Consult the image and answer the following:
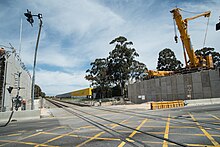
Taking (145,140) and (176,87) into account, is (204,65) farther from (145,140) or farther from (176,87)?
(145,140)

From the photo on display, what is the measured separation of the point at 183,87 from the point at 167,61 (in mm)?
41522

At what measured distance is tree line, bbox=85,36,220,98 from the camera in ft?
186

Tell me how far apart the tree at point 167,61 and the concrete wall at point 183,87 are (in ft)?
112

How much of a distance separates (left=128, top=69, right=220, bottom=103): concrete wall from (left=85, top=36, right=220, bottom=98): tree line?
8247 millimetres

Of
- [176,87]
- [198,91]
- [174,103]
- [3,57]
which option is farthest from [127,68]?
[3,57]

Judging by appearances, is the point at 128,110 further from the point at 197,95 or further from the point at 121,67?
the point at 121,67

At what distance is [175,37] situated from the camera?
105 ft

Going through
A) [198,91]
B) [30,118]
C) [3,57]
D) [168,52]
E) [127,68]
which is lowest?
[30,118]

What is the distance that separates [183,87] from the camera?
31.7 metres

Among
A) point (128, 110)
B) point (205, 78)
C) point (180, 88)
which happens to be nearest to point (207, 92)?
point (205, 78)

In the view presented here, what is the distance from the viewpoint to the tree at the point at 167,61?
234ft

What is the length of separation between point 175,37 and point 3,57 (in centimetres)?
2773

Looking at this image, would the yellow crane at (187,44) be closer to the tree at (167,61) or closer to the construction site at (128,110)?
the construction site at (128,110)

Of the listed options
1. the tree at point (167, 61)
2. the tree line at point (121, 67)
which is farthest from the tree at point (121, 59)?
the tree at point (167, 61)
